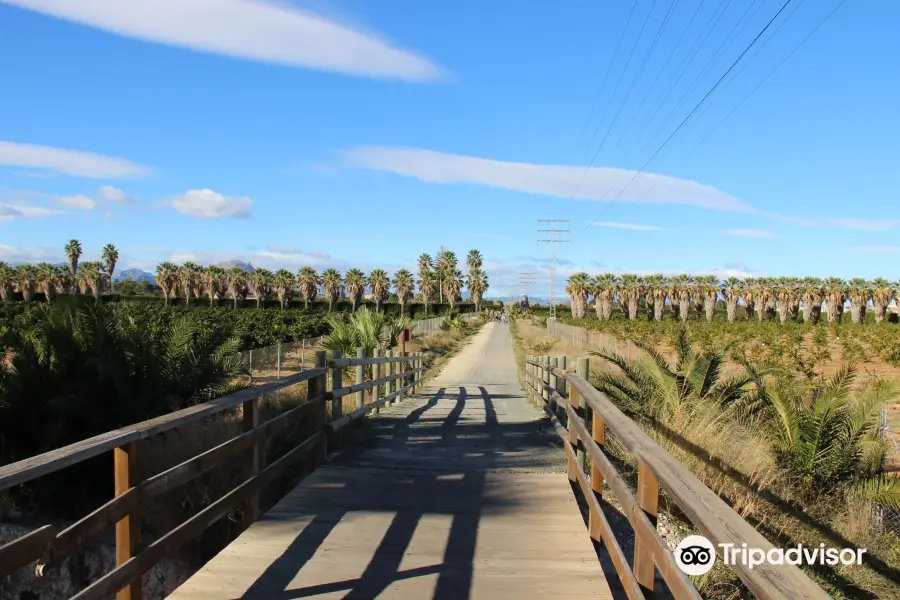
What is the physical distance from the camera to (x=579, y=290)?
4466 inches

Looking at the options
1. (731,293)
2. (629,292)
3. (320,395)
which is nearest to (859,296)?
(731,293)

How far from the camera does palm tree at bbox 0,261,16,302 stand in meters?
103

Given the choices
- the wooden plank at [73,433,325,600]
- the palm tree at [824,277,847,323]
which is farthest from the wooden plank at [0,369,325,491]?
the palm tree at [824,277,847,323]

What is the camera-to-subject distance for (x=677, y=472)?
3428 millimetres

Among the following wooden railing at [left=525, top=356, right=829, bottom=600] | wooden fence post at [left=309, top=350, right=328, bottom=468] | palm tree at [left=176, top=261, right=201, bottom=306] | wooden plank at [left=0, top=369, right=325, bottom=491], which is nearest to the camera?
wooden railing at [left=525, top=356, right=829, bottom=600]

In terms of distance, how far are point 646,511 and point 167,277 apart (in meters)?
122

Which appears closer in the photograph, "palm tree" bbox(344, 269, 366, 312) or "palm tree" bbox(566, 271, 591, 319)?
"palm tree" bbox(566, 271, 591, 319)

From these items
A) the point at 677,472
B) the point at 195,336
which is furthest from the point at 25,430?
the point at 677,472

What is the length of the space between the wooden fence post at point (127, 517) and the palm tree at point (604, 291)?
Result: 11135cm

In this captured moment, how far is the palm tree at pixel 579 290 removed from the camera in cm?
11344

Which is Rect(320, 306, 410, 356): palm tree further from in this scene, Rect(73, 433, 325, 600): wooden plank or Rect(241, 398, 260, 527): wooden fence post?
Rect(73, 433, 325, 600): wooden plank

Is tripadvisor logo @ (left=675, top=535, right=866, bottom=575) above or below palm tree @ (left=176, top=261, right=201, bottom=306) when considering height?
below

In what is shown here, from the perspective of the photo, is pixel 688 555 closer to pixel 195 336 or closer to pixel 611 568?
pixel 611 568

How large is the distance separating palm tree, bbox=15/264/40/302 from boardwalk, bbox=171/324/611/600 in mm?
113750
